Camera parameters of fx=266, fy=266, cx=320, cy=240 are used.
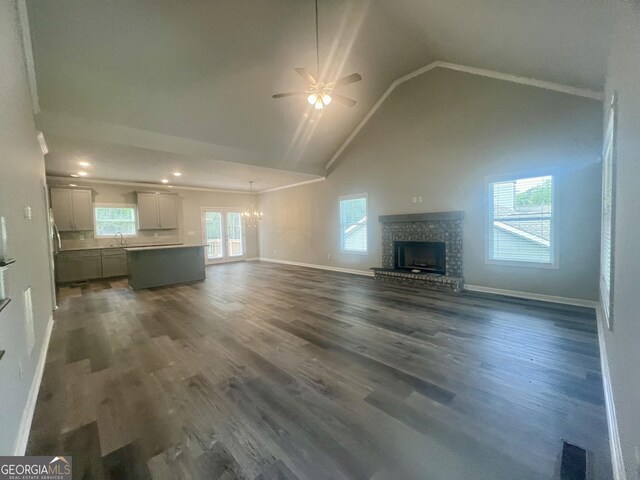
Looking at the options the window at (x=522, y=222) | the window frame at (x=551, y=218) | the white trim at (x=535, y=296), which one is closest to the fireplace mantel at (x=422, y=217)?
the window frame at (x=551, y=218)

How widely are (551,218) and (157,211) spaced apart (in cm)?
954

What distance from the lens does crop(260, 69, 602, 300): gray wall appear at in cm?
397

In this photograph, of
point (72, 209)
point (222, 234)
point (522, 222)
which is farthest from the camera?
point (222, 234)

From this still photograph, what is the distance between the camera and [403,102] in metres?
5.91

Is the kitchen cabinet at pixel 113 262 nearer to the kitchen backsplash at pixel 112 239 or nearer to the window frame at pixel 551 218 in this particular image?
the kitchen backsplash at pixel 112 239

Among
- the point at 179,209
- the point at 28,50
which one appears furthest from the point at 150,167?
the point at 28,50

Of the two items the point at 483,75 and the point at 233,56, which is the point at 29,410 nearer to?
the point at 233,56

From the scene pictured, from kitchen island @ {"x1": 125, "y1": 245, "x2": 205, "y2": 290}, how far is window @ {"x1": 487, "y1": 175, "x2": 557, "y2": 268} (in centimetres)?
656

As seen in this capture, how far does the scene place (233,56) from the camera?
4.02 metres

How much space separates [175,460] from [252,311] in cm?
267

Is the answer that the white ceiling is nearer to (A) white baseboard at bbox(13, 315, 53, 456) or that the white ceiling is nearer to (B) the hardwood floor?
(B) the hardwood floor

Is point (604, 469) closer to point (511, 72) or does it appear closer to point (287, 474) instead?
point (287, 474)

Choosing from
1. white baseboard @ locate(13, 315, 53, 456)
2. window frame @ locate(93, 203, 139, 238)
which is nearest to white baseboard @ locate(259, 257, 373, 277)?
window frame @ locate(93, 203, 139, 238)

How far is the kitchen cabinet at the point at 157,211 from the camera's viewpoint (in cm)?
791
